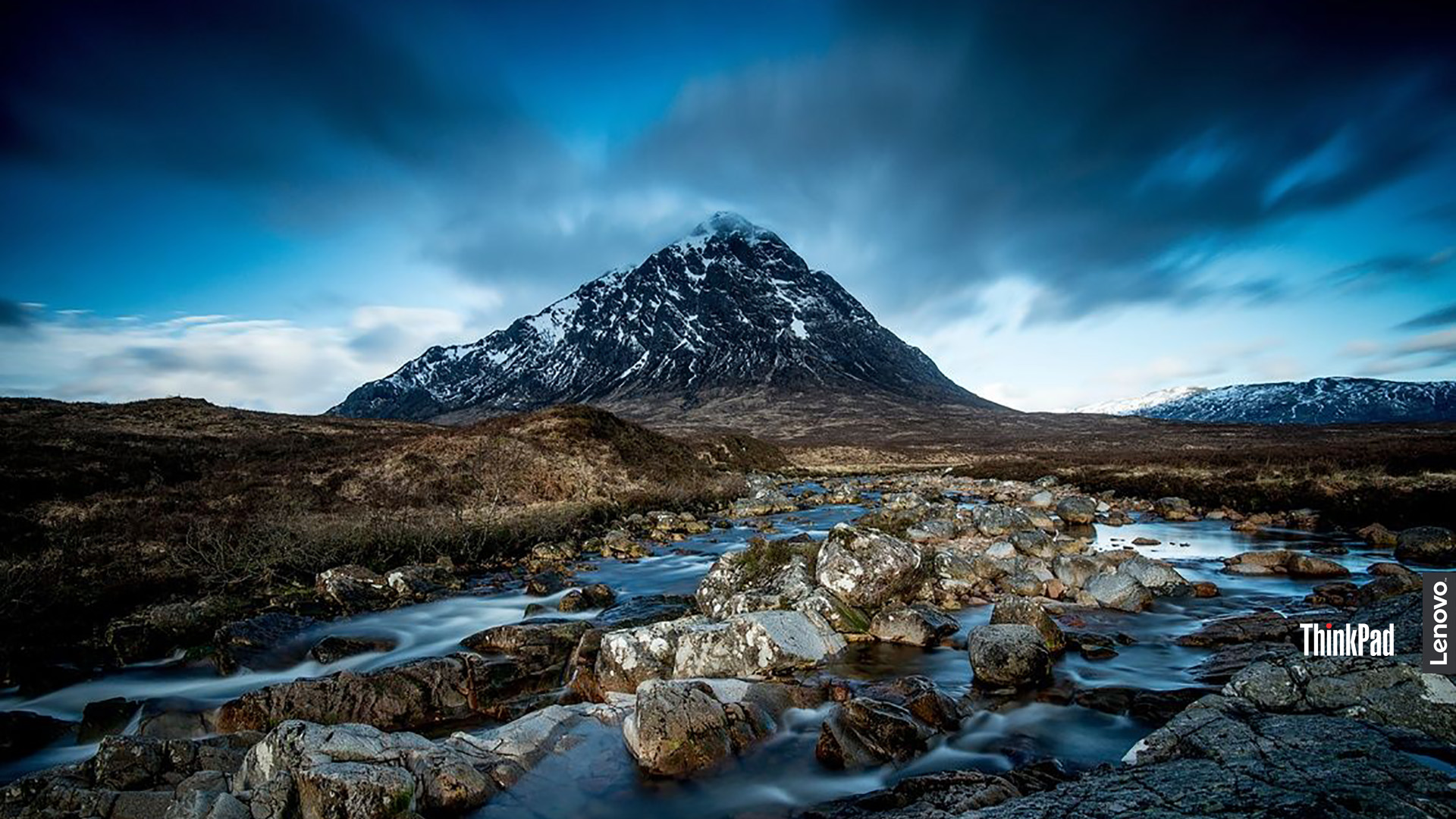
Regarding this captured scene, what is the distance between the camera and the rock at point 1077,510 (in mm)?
26984

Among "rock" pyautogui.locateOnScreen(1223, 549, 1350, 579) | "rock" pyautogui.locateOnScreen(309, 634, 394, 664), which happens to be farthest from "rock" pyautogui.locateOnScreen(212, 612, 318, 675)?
"rock" pyautogui.locateOnScreen(1223, 549, 1350, 579)

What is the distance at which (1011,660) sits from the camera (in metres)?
10.1

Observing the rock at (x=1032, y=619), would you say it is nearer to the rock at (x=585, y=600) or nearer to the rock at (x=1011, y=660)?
the rock at (x=1011, y=660)

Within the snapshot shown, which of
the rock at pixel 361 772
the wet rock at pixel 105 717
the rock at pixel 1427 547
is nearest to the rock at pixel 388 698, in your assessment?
the wet rock at pixel 105 717

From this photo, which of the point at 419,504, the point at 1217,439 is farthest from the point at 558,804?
the point at 1217,439

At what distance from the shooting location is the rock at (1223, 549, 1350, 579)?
52.0ft

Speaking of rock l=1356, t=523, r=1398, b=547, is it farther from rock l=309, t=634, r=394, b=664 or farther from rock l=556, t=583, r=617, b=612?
rock l=309, t=634, r=394, b=664

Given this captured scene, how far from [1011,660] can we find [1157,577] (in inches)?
302

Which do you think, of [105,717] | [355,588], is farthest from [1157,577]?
[105,717]

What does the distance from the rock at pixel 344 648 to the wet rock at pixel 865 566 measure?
9.58 meters

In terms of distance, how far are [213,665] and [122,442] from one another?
98.0 ft

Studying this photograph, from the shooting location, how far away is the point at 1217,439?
8394 centimetres

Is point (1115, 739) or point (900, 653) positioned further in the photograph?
point (900, 653)

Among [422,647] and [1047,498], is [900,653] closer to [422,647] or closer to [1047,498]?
[422,647]
